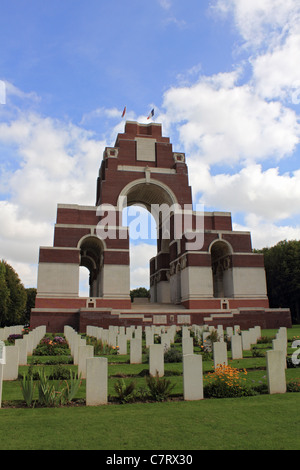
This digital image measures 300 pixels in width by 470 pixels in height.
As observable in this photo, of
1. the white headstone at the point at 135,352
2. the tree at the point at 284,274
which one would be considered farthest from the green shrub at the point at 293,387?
the tree at the point at 284,274

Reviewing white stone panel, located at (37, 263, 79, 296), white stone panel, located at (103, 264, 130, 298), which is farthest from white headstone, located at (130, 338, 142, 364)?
white stone panel, located at (37, 263, 79, 296)

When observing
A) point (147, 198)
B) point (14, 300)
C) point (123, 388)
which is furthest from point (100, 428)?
point (14, 300)

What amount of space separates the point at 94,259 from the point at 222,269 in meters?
14.2

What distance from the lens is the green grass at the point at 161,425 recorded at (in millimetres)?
4238

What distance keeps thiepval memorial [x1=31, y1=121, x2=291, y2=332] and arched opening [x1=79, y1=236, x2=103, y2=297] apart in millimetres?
176

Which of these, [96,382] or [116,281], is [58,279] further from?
[96,382]

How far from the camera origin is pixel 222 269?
111 ft

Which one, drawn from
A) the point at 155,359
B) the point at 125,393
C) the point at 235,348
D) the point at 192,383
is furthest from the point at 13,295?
the point at 192,383

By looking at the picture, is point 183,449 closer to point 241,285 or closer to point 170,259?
point 241,285

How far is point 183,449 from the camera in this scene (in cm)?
410

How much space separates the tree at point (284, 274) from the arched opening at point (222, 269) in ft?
29.0

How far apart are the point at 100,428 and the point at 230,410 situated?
6.81 feet

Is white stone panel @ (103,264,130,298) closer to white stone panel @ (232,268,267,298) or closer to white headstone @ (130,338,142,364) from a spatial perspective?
white stone panel @ (232,268,267,298)
